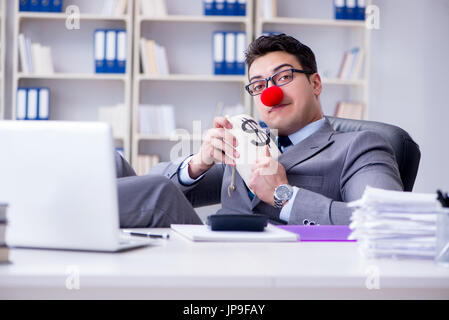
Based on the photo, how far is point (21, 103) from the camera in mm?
3969

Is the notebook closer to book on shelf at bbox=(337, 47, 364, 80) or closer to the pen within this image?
the pen

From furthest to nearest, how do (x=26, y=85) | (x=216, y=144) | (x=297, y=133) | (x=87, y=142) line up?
(x=26, y=85) < (x=297, y=133) < (x=216, y=144) < (x=87, y=142)

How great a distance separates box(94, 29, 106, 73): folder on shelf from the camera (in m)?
3.97

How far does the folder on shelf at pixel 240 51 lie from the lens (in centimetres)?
398

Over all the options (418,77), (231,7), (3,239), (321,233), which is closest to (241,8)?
(231,7)

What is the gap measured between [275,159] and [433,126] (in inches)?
121

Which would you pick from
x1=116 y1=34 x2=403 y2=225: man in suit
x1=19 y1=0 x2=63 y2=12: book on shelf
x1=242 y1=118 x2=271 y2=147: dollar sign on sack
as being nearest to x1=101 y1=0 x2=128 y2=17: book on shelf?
x1=19 y1=0 x2=63 y2=12: book on shelf

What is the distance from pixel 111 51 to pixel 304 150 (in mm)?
2523

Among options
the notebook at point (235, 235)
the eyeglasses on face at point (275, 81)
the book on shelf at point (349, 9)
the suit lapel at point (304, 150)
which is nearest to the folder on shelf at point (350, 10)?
the book on shelf at point (349, 9)

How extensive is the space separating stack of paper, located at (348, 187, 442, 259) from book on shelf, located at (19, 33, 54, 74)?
353 centimetres

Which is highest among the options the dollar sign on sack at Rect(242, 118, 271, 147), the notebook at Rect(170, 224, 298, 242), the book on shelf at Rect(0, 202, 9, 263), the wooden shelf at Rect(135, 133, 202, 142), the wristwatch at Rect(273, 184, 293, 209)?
the dollar sign on sack at Rect(242, 118, 271, 147)

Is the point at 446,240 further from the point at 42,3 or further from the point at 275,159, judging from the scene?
the point at 42,3

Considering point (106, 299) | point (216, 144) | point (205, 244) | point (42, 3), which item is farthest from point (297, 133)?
point (42, 3)
